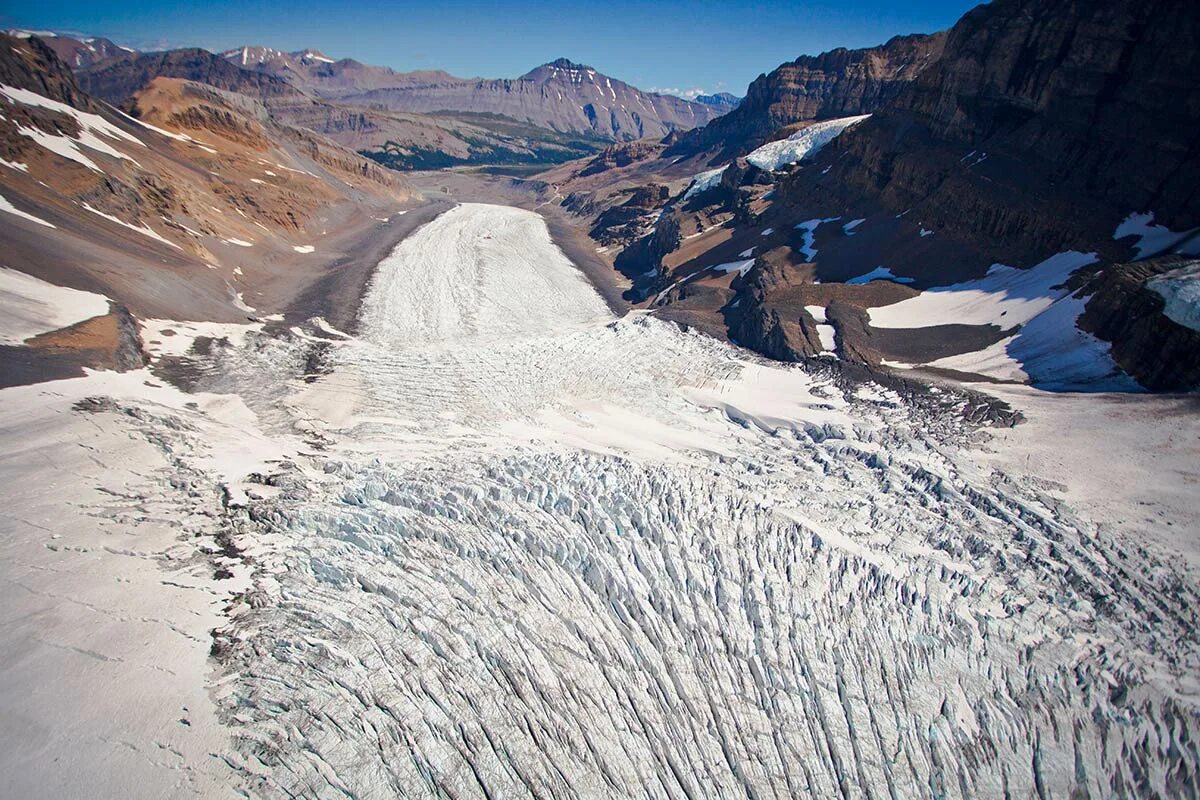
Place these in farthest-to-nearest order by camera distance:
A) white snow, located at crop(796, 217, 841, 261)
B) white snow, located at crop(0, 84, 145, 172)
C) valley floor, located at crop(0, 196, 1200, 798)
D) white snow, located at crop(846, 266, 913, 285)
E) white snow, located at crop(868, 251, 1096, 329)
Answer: white snow, located at crop(796, 217, 841, 261)
white snow, located at crop(0, 84, 145, 172)
white snow, located at crop(846, 266, 913, 285)
white snow, located at crop(868, 251, 1096, 329)
valley floor, located at crop(0, 196, 1200, 798)

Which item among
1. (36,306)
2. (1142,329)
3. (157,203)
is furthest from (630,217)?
(36,306)

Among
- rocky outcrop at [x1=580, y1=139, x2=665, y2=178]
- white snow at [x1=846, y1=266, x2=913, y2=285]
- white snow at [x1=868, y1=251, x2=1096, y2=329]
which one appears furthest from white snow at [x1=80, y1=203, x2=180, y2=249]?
rocky outcrop at [x1=580, y1=139, x2=665, y2=178]

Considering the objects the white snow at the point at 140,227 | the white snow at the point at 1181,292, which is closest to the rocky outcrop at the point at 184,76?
the white snow at the point at 140,227

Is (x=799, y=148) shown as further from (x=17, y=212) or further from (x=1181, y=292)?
(x=17, y=212)

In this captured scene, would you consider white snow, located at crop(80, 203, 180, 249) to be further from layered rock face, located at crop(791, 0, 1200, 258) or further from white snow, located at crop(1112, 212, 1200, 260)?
white snow, located at crop(1112, 212, 1200, 260)

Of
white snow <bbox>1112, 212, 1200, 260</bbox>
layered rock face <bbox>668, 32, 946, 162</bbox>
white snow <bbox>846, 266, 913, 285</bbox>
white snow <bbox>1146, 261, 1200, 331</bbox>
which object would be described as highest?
layered rock face <bbox>668, 32, 946, 162</bbox>

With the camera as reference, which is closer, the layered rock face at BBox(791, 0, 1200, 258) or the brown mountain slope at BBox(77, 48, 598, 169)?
the layered rock face at BBox(791, 0, 1200, 258)

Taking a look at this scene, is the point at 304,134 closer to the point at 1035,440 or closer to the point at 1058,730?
the point at 1035,440
